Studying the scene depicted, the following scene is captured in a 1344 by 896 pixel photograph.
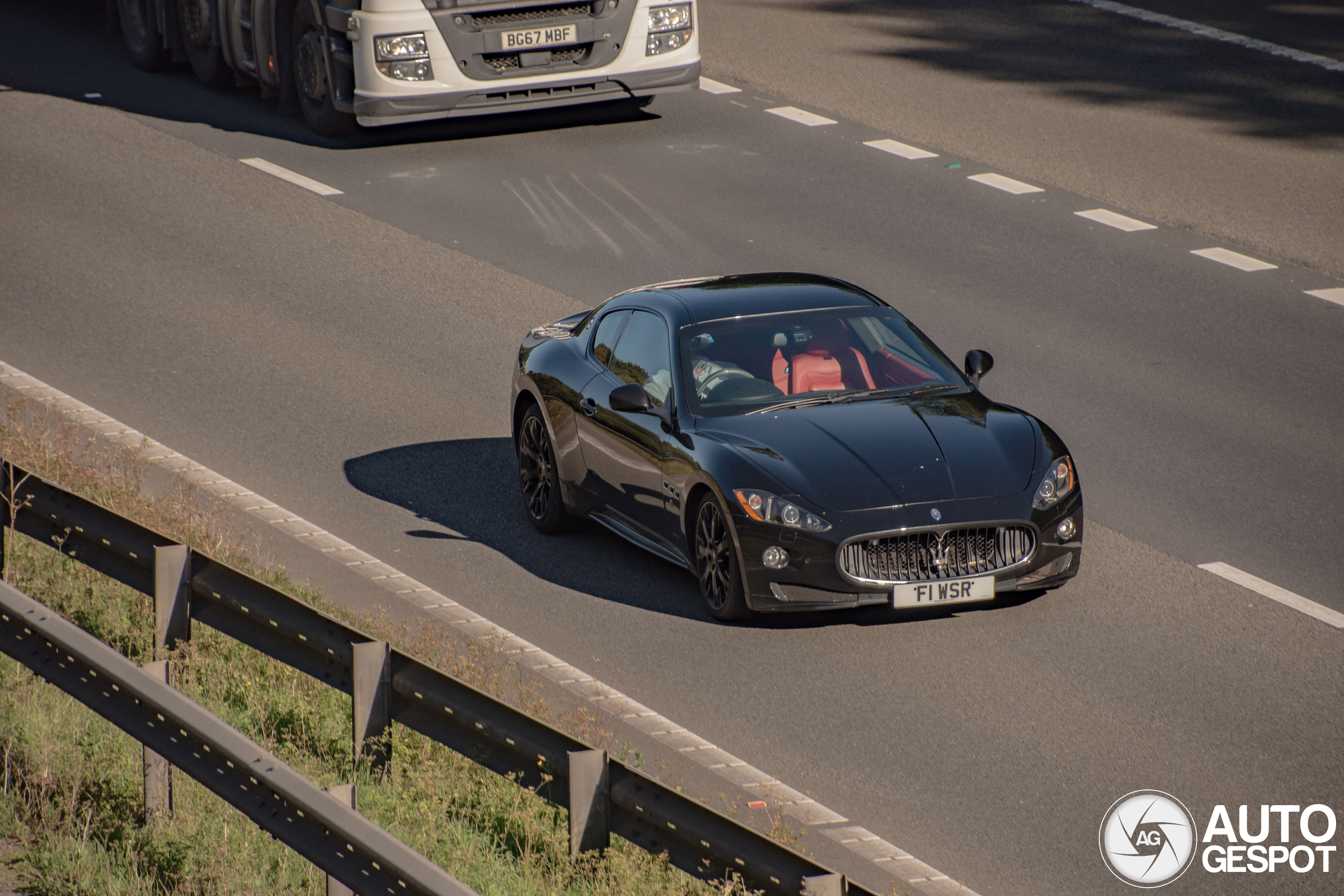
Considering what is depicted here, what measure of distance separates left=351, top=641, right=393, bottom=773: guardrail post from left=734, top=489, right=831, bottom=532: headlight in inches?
106

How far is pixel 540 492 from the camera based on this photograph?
1092 centimetres

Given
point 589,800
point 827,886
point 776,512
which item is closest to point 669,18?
point 776,512

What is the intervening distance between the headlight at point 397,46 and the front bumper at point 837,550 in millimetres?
10676

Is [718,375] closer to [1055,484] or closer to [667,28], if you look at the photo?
[1055,484]

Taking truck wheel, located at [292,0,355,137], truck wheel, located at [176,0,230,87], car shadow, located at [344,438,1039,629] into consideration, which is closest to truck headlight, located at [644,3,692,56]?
truck wheel, located at [292,0,355,137]

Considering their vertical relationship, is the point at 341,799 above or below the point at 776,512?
above

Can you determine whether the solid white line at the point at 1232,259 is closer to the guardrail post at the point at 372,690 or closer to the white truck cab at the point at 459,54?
the white truck cab at the point at 459,54

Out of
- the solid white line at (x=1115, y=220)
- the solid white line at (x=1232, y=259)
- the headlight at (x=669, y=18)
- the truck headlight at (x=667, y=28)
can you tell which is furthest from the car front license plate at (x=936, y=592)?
the headlight at (x=669, y=18)

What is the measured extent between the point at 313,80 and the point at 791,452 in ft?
39.4

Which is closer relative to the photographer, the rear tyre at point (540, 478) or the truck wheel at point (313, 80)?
the rear tyre at point (540, 478)

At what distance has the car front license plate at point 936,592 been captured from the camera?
28.8ft

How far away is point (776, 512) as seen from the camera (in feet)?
29.2

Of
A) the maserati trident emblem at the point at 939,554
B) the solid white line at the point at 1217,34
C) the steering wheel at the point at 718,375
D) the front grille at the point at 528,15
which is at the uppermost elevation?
the front grille at the point at 528,15

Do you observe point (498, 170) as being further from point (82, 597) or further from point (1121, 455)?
→ point (82, 597)
